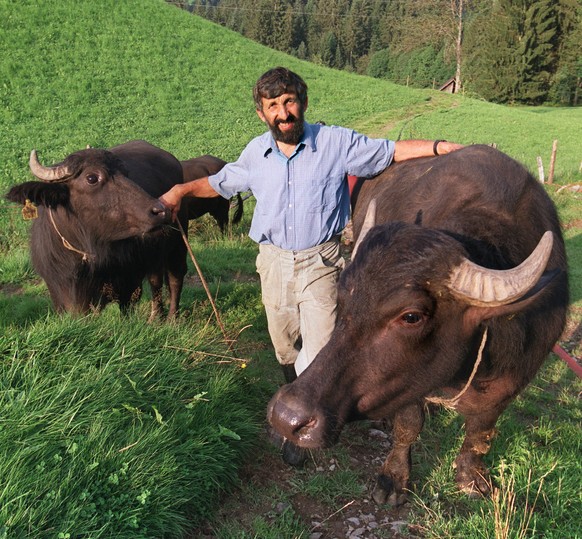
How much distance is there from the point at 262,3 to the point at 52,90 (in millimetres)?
84015

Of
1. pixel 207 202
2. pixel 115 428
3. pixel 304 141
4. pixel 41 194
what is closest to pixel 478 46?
pixel 207 202

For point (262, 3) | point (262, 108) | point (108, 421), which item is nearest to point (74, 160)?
point (262, 108)

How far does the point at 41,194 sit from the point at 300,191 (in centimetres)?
234

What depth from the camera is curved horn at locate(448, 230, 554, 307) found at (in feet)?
6.52

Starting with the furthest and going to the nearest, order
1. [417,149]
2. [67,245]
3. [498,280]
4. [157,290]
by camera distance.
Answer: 1. [157,290]
2. [67,245]
3. [417,149]
4. [498,280]

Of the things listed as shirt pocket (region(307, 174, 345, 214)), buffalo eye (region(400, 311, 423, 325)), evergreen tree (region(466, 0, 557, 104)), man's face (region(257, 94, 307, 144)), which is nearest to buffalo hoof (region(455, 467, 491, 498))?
buffalo eye (region(400, 311, 423, 325))

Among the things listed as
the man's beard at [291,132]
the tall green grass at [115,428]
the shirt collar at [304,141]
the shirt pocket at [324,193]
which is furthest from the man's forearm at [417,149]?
the tall green grass at [115,428]

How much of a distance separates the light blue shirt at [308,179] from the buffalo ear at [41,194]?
1.84 metres

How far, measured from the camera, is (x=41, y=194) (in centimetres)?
416

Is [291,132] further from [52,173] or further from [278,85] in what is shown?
[52,173]

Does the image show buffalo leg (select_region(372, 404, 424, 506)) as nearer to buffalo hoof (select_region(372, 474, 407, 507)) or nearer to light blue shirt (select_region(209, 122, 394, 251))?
buffalo hoof (select_region(372, 474, 407, 507))

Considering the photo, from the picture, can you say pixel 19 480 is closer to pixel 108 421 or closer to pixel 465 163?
pixel 108 421

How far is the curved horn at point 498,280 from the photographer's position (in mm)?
1988

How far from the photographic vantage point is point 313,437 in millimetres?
2178
